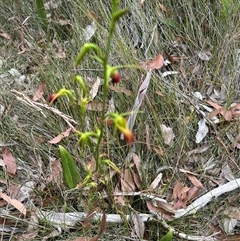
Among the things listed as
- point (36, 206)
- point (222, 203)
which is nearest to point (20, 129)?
point (36, 206)

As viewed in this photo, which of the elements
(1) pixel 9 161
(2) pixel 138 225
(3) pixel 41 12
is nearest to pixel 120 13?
(2) pixel 138 225

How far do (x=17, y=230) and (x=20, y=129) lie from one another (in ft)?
1.18

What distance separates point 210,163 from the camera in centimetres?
145

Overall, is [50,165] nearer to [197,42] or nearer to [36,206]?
[36,206]

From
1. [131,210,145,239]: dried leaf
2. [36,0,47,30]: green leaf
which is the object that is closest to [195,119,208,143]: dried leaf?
[131,210,145,239]: dried leaf

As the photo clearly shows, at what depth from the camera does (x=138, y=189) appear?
1.37 metres

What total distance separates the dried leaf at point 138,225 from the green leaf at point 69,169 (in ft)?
0.67

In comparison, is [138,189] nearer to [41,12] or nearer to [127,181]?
[127,181]

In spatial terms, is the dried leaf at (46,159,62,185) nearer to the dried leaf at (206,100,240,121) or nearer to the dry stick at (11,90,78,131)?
the dry stick at (11,90,78,131)

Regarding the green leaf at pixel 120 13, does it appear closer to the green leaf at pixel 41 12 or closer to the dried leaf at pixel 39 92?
the dried leaf at pixel 39 92

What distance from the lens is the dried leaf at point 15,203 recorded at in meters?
1.30

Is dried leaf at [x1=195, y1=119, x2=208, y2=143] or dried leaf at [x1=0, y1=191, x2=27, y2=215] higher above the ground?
dried leaf at [x1=0, y1=191, x2=27, y2=215]

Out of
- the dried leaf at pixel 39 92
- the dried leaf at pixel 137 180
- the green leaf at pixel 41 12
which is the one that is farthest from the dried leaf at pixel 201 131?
the green leaf at pixel 41 12

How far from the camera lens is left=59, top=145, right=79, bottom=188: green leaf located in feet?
3.85
